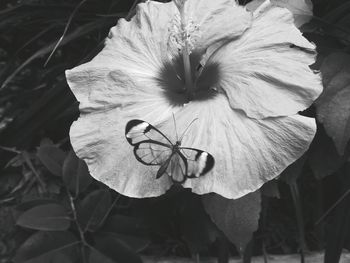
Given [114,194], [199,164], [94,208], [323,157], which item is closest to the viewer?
[199,164]

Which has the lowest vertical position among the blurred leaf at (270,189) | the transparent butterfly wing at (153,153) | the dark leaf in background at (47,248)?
the dark leaf in background at (47,248)

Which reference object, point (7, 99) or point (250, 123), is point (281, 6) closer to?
point (250, 123)

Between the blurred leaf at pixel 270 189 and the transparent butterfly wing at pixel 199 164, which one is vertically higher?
the transparent butterfly wing at pixel 199 164

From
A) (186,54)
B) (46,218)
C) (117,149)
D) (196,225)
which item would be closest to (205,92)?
(186,54)

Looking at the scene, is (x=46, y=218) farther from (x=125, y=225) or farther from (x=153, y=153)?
(x=153, y=153)

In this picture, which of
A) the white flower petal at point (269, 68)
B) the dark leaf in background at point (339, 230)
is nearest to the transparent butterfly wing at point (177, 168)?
the white flower petal at point (269, 68)

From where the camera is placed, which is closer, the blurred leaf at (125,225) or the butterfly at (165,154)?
the butterfly at (165,154)

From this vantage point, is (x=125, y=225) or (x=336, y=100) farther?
(x=125, y=225)

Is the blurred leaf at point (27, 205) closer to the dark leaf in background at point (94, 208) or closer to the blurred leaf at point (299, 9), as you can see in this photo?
the dark leaf in background at point (94, 208)
